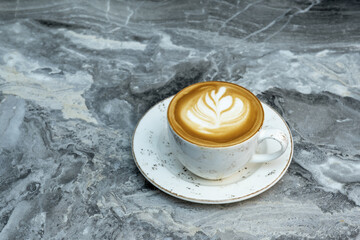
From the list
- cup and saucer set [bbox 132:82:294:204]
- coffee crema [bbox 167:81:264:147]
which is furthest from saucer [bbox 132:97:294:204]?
coffee crema [bbox 167:81:264:147]

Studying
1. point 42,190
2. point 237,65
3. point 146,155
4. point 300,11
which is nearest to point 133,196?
point 146,155

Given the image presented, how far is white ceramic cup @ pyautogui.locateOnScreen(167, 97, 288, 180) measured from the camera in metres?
0.80

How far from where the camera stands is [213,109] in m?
0.88

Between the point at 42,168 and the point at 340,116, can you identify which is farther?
the point at 340,116

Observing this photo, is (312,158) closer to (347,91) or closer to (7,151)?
(347,91)

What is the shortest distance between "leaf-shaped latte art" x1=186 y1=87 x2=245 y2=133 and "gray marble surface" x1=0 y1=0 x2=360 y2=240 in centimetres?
18

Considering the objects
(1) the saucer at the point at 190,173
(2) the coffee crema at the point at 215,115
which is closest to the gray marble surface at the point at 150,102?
(1) the saucer at the point at 190,173

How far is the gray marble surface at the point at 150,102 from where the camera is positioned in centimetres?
85

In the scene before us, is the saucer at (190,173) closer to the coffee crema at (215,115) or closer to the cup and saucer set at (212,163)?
the cup and saucer set at (212,163)

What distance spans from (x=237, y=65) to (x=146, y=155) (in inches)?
19.0

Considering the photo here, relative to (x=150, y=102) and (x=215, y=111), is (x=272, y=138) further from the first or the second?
(x=150, y=102)

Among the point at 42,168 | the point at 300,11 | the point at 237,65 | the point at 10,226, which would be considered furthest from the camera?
the point at 300,11

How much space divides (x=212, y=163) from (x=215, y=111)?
116 millimetres

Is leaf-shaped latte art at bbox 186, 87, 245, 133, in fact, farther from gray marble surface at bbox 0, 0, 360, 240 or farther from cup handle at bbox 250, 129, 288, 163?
gray marble surface at bbox 0, 0, 360, 240
